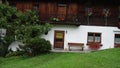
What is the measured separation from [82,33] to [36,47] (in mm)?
6431

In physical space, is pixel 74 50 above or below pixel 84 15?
below

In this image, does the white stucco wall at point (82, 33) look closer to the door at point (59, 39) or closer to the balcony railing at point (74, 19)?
the door at point (59, 39)

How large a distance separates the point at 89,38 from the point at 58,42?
3328mm

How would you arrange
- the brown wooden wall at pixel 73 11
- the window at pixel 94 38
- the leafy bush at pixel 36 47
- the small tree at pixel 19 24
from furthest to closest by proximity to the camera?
the brown wooden wall at pixel 73 11
the window at pixel 94 38
the small tree at pixel 19 24
the leafy bush at pixel 36 47

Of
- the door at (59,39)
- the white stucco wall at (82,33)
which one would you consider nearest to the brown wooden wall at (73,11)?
the white stucco wall at (82,33)

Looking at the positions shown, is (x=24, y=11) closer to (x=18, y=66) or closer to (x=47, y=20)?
(x=47, y=20)

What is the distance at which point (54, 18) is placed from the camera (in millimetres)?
40375

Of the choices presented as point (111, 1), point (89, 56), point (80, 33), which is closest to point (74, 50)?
point (80, 33)

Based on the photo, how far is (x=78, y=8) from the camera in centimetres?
4122

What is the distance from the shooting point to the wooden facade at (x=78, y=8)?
40938 mm

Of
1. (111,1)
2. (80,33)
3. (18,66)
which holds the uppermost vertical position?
(111,1)

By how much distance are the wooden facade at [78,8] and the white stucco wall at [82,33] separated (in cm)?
59

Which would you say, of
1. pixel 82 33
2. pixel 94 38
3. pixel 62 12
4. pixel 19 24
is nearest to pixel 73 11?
pixel 62 12

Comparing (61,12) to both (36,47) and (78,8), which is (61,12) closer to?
(78,8)
